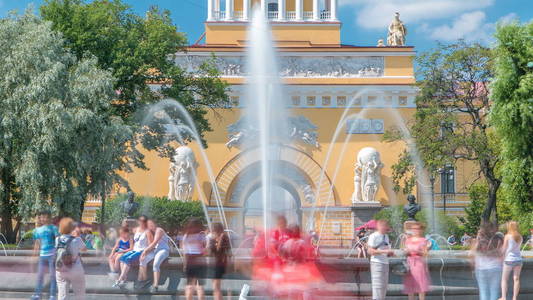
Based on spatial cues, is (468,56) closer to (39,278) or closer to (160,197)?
(160,197)

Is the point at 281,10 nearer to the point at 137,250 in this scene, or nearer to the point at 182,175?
the point at 182,175

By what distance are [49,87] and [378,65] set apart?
20.5 meters

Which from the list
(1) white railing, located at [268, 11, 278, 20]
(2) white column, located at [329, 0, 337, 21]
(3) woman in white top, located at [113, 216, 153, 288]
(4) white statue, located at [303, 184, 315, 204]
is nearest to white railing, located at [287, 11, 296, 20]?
(1) white railing, located at [268, 11, 278, 20]

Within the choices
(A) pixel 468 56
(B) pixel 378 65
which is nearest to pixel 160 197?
(B) pixel 378 65

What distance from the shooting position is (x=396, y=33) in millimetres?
40812

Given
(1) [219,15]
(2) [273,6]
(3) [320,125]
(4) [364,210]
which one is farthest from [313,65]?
(4) [364,210]

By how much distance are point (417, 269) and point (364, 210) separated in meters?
25.2

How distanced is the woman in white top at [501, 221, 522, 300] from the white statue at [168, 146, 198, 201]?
80.0 ft

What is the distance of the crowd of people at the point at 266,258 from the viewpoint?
9.83 metres

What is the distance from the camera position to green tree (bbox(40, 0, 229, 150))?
88.4ft

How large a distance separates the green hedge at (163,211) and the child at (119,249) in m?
20.0

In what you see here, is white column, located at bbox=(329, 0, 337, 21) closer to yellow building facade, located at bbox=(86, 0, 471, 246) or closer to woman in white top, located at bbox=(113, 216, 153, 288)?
yellow building facade, located at bbox=(86, 0, 471, 246)

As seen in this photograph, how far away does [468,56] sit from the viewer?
3178cm

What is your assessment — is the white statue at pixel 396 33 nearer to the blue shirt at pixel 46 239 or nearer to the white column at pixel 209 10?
the white column at pixel 209 10
